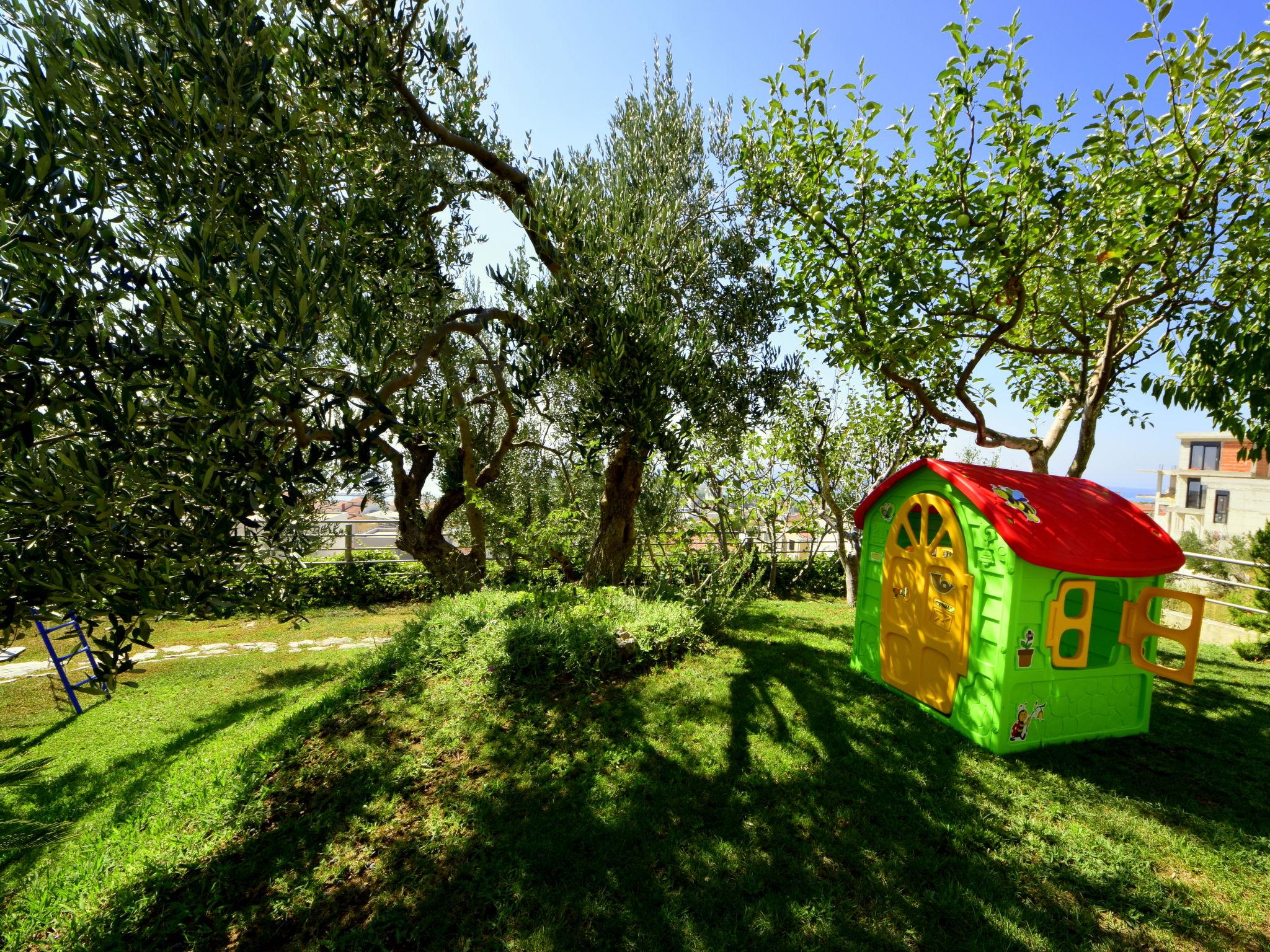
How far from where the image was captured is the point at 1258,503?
27.3m

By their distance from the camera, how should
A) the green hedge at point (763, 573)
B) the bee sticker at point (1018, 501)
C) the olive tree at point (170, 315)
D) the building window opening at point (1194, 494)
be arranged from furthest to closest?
the building window opening at point (1194, 494) < the green hedge at point (763, 573) < the bee sticker at point (1018, 501) < the olive tree at point (170, 315)

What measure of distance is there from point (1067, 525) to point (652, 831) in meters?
4.79

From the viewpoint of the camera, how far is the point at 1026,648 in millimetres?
4852

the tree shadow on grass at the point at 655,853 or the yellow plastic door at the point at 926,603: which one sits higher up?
the yellow plastic door at the point at 926,603

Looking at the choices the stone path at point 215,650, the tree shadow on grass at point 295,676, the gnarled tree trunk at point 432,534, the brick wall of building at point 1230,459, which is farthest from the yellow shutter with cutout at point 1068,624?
the brick wall of building at point 1230,459

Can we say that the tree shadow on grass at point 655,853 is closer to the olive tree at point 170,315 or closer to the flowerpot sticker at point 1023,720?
the flowerpot sticker at point 1023,720

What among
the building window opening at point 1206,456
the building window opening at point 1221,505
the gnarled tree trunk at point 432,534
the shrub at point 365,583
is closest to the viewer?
the gnarled tree trunk at point 432,534

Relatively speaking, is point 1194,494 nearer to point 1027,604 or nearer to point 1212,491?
point 1212,491

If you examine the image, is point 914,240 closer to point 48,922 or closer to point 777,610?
point 777,610

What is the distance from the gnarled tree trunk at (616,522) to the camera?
8.57m

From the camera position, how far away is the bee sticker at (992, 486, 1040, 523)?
500 cm

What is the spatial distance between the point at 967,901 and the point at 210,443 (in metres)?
5.47

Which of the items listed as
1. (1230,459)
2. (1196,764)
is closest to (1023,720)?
(1196,764)

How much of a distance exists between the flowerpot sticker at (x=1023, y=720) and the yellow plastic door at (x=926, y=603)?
1.77ft
